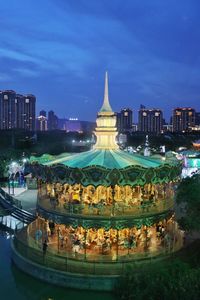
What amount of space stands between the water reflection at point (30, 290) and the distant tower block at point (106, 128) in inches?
315

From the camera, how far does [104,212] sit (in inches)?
782

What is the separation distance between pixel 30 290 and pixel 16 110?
508ft

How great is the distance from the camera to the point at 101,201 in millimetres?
21906

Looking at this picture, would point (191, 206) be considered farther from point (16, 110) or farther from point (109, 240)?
point (16, 110)

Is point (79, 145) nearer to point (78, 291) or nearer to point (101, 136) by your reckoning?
point (101, 136)

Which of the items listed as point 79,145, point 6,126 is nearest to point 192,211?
→ point 79,145

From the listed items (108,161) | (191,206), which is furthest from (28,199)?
(191,206)

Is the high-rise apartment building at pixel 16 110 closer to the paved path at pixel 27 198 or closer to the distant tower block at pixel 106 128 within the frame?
the paved path at pixel 27 198

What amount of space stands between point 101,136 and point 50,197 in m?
4.37

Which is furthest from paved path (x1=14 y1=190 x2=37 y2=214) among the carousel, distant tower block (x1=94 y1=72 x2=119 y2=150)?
distant tower block (x1=94 y1=72 x2=119 y2=150)

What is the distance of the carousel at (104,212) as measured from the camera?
18.9m

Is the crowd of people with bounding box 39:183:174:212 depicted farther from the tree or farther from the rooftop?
the tree

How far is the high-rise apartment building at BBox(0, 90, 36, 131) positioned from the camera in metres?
161

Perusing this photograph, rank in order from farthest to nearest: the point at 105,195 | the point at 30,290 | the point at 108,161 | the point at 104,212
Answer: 1. the point at 105,195
2. the point at 108,161
3. the point at 104,212
4. the point at 30,290
